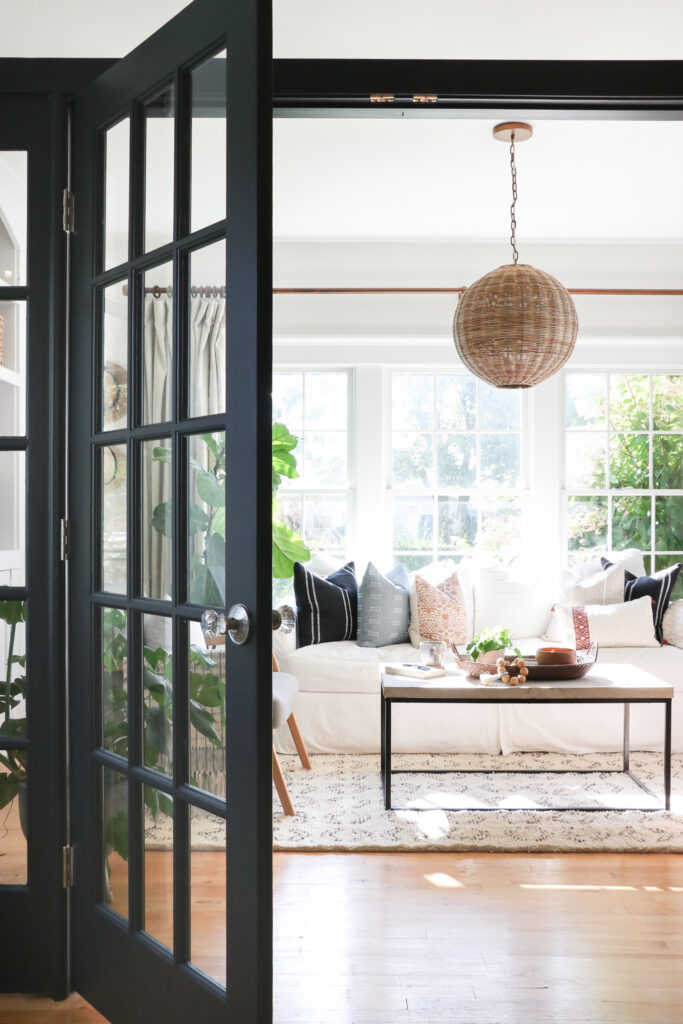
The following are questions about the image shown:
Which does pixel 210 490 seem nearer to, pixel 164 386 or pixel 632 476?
pixel 164 386

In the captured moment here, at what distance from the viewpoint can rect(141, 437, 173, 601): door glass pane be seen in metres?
1.85

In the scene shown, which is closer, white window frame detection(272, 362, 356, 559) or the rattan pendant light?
the rattan pendant light

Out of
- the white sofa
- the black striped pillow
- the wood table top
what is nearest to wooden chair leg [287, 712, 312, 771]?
the white sofa

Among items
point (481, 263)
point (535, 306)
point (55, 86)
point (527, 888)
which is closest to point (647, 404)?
point (481, 263)

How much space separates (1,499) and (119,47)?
1587mm

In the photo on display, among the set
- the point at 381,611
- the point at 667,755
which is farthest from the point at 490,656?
the point at 381,611

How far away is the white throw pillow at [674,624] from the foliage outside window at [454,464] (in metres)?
1.03

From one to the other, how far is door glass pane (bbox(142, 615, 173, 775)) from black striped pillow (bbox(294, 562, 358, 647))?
2895 mm

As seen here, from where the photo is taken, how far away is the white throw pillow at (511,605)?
5078mm

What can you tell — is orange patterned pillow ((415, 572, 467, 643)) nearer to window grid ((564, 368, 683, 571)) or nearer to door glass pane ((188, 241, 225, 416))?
window grid ((564, 368, 683, 571))

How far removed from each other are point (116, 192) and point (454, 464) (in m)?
3.77

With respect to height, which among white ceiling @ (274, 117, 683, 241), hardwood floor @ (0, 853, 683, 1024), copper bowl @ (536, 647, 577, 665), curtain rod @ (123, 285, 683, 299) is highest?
white ceiling @ (274, 117, 683, 241)

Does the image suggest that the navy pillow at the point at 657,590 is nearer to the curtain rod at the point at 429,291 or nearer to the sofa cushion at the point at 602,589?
the sofa cushion at the point at 602,589

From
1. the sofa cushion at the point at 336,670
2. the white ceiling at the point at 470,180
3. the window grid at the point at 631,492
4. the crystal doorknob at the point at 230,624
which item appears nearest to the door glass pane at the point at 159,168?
the crystal doorknob at the point at 230,624
